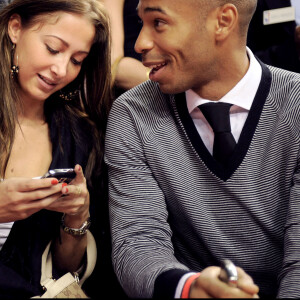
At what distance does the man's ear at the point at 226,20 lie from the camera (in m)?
1.49

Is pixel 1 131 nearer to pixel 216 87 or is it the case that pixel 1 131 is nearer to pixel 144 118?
pixel 144 118

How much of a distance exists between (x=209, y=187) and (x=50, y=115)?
2.34 ft

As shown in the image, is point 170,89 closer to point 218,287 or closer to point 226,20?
point 226,20

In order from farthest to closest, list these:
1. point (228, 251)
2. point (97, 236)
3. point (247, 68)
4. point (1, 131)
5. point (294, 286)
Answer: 1. point (97, 236)
2. point (1, 131)
3. point (247, 68)
4. point (228, 251)
5. point (294, 286)

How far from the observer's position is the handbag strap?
1.62 meters

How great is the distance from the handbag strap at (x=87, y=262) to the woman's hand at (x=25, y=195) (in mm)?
222

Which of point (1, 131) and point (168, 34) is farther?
point (1, 131)

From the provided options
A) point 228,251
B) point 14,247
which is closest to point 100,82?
point 14,247

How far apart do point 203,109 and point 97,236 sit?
653 millimetres

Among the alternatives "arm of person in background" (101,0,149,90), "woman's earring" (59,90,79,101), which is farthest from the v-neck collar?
"arm of person in background" (101,0,149,90)

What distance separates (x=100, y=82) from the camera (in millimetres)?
1899

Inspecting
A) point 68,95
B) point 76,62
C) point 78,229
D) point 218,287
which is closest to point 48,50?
point 76,62

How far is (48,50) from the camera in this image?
1.72 meters

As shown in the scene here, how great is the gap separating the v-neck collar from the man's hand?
0.47 m
